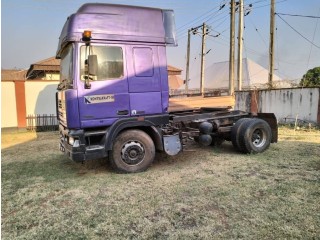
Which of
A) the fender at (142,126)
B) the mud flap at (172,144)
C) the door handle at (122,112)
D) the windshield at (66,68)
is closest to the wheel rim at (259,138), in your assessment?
the mud flap at (172,144)

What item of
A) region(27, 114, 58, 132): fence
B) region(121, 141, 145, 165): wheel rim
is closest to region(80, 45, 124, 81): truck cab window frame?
Answer: region(121, 141, 145, 165): wheel rim

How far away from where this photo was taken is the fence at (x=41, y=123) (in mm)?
15695

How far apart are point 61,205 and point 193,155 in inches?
160

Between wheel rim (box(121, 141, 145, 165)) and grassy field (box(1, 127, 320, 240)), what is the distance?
1.06 feet

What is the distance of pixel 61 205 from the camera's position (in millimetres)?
4590

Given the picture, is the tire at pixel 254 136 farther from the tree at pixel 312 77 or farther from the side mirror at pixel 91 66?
the tree at pixel 312 77

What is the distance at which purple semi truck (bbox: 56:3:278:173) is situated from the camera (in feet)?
18.5

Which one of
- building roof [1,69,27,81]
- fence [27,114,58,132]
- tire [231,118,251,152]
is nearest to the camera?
tire [231,118,251,152]

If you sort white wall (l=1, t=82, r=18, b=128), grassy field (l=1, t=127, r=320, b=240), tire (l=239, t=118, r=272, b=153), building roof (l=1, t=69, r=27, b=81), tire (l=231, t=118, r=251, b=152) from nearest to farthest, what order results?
grassy field (l=1, t=127, r=320, b=240)
tire (l=239, t=118, r=272, b=153)
tire (l=231, t=118, r=251, b=152)
white wall (l=1, t=82, r=18, b=128)
building roof (l=1, t=69, r=27, b=81)

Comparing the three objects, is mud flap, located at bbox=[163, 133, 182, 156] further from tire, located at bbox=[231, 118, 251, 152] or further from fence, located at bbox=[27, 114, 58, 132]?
fence, located at bbox=[27, 114, 58, 132]

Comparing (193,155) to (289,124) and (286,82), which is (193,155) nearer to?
(289,124)

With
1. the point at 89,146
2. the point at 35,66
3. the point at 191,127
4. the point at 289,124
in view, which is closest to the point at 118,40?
the point at 89,146

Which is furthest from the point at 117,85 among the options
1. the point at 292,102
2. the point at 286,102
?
the point at 286,102

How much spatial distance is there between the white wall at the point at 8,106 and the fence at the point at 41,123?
0.72 meters
